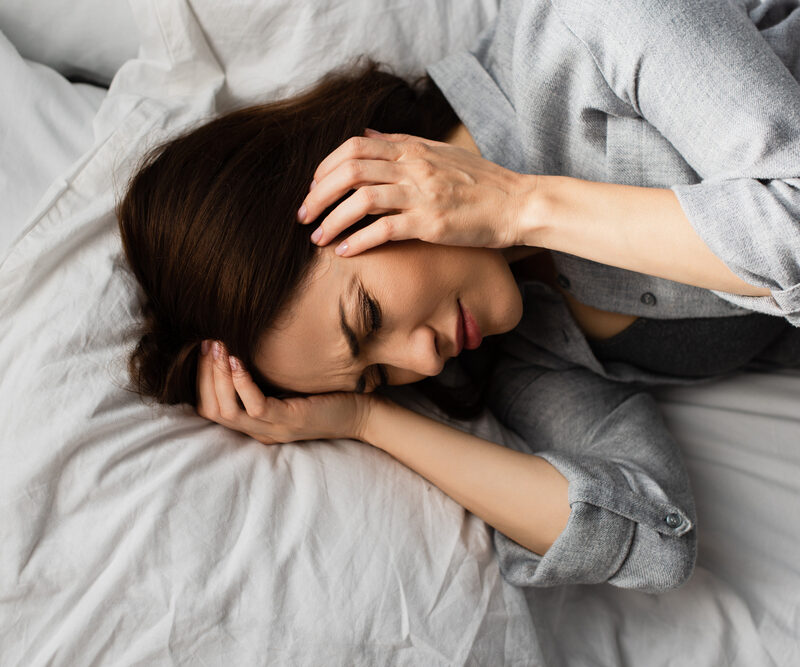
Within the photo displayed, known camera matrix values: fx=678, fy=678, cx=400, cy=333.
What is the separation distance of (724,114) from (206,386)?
0.75 meters

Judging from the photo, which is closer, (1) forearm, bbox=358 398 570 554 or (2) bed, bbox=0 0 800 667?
(2) bed, bbox=0 0 800 667

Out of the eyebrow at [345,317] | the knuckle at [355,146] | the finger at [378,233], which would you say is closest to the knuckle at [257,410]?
the eyebrow at [345,317]

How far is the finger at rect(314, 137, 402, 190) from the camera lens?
2.80ft

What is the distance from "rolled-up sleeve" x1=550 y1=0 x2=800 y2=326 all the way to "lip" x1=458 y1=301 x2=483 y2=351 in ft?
1.02

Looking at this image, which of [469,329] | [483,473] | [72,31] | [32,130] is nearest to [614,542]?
[483,473]

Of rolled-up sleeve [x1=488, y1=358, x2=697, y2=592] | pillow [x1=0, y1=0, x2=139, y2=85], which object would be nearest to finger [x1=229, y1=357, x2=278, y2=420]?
rolled-up sleeve [x1=488, y1=358, x2=697, y2=592]

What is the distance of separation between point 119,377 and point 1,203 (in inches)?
13.0

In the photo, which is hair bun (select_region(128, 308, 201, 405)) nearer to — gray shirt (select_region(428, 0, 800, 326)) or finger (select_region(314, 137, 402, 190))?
finger (select_region(314, 137, 402, 190))

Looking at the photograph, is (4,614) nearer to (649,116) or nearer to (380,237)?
(380,237)

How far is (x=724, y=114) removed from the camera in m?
0.79

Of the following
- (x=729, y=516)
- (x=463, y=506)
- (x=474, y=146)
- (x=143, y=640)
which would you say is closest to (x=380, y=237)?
(x=474, y=146)

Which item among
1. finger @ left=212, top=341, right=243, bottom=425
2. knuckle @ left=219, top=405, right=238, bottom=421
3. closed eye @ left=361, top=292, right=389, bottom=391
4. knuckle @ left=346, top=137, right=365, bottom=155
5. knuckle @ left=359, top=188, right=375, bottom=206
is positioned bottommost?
knuckle @ left=219, top=405, right=238, bottom=421

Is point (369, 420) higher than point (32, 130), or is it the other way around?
point (32, 130)

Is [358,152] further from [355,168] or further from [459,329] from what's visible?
[459,329]
